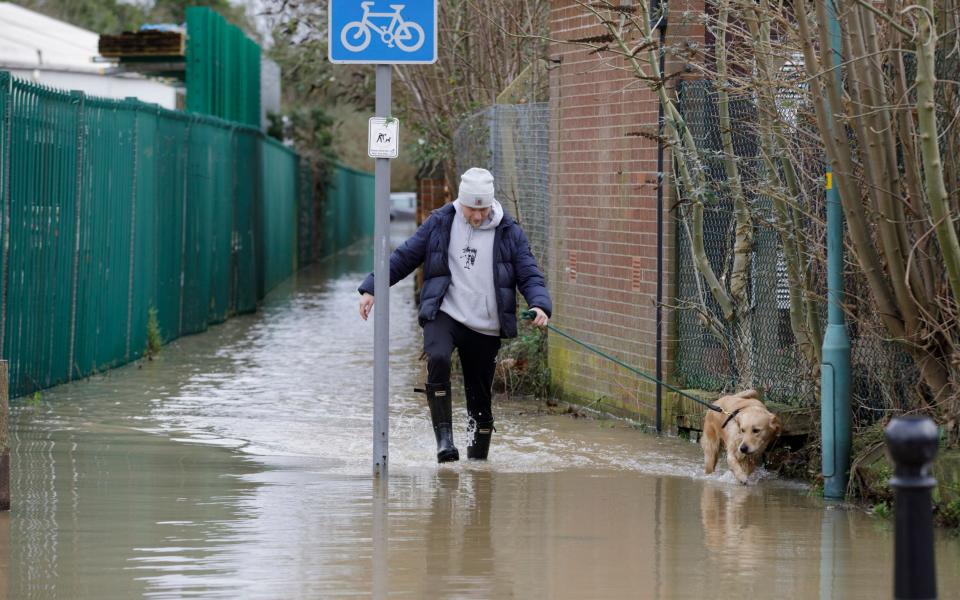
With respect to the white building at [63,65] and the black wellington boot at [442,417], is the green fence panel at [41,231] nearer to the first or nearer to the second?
the black wellington boot at [442,417]

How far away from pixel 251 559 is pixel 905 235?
3351 millimetres

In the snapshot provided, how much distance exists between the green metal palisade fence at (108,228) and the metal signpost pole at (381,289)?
3460 millimetres

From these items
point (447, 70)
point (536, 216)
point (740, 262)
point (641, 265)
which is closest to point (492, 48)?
point (447, 70)

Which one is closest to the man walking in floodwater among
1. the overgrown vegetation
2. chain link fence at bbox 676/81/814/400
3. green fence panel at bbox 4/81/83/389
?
chain link fence at bbox 676/81/814/400

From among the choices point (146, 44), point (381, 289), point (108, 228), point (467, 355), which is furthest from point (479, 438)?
point (146, 44)

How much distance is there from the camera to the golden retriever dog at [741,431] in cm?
841

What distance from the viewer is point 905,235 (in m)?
7.59

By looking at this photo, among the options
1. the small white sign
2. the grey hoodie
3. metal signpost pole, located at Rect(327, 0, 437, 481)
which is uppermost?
metal signpost pole, located at Rect(327, 0, 437, 481)

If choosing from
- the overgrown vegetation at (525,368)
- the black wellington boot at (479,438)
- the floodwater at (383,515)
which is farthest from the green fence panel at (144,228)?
the black wellington boot at (479,438)

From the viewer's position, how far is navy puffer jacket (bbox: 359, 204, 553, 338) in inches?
354

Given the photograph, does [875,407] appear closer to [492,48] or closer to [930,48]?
[930,48]

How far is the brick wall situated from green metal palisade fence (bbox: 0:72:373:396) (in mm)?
3720

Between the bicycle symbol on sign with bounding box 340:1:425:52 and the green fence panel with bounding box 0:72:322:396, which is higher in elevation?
the bicycle symbol on sign with bounding box 340:1:425:52

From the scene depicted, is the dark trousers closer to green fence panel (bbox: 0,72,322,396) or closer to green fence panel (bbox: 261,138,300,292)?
A: green fence panel (bbox: 0,72,322,396)
